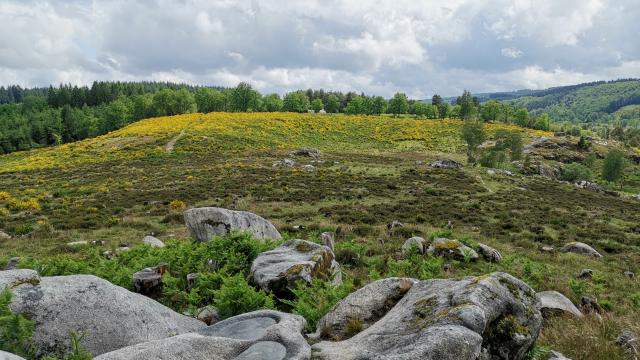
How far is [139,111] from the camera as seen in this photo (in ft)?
432

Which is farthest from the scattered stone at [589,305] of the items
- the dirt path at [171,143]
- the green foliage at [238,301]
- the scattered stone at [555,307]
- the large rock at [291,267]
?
the dirt path at [171,143]

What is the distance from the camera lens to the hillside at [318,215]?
37.9ft

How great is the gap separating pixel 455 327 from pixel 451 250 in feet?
41.4

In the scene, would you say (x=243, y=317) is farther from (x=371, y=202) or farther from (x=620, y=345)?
(x=371, y=202)

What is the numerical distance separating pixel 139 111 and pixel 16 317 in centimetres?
13894

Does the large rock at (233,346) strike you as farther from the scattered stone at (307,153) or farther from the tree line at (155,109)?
the tree line at (155,109)

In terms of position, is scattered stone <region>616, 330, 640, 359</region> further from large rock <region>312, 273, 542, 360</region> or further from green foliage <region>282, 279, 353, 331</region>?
green foliage <region>282, 279, 353, 331</region>

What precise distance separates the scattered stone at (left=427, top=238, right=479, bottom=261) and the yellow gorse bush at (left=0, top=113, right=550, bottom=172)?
55013 millimetres

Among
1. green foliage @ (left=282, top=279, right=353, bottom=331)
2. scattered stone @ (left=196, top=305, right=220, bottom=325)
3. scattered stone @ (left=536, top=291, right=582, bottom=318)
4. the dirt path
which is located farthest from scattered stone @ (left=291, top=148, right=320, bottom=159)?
scattered stone @ (left=196, top=305, right=220, bottom=325)

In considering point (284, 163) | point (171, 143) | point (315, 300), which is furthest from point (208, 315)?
point (171, 143)

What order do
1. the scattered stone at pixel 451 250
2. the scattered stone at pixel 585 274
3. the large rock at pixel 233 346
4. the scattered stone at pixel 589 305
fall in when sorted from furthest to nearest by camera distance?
the scattered stone at pixel 451 250
the scattered stone at pixel 585 274
the scattered stone at pixel 589 305
the large rock at pixel 233 346

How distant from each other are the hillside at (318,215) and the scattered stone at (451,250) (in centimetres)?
39

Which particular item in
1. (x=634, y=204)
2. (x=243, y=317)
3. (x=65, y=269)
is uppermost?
(x=243, y=317)

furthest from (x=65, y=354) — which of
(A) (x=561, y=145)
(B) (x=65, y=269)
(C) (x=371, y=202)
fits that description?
(A) (x=561, y=145)
